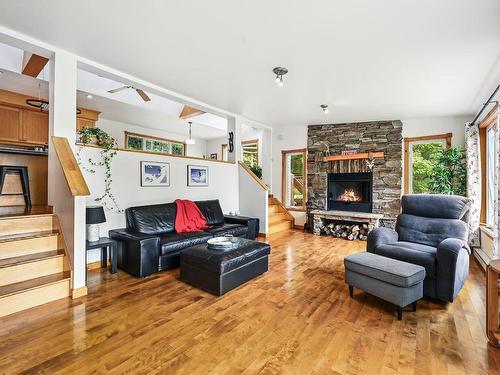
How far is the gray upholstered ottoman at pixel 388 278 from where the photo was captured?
2312mm

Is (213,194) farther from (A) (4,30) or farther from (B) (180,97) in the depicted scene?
(A) (4,30)

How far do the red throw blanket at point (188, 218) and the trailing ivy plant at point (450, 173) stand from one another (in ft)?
15.1

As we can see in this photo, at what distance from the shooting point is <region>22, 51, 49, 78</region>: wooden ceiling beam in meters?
3.50

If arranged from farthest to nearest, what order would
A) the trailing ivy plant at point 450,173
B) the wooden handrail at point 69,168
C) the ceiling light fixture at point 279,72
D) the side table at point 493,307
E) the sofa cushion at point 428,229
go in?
the trailing ivy plant at point 450,173
the ceiling light fixture at point 279,72
the sofa cushion at point 428,229
the wooden handrail at point 69,168
the side table at point 493,307

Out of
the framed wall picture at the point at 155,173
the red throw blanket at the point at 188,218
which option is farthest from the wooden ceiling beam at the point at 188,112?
the red throw blanket at the point at 188,218

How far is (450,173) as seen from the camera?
16.4 feet

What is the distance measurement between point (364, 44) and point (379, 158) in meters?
3.66

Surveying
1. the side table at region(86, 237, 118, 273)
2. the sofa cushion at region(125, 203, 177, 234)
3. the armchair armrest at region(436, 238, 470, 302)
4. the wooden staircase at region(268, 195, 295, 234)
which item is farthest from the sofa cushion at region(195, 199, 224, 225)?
the armchair armrest at region(436, 238, 470, 302)

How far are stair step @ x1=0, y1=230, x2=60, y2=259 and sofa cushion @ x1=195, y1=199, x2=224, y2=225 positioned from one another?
7.81 ft

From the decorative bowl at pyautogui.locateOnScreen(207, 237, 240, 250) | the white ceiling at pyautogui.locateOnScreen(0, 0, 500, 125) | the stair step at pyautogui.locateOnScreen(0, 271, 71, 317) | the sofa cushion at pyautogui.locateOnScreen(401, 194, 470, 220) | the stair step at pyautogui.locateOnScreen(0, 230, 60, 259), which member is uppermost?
the white ceiling at pyautogui.locateOnScreen(0, 0, 500, 125)

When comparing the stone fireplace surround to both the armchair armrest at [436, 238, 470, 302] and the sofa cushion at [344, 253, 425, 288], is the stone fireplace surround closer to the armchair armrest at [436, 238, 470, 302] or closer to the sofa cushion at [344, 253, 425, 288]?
the armchair armrest at [436, 238, 470, 302]

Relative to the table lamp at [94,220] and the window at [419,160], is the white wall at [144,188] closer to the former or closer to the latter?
the table lamp at [94,220]

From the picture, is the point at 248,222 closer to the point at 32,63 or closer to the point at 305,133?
the point at 305,133

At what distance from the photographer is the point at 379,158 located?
5875mm
